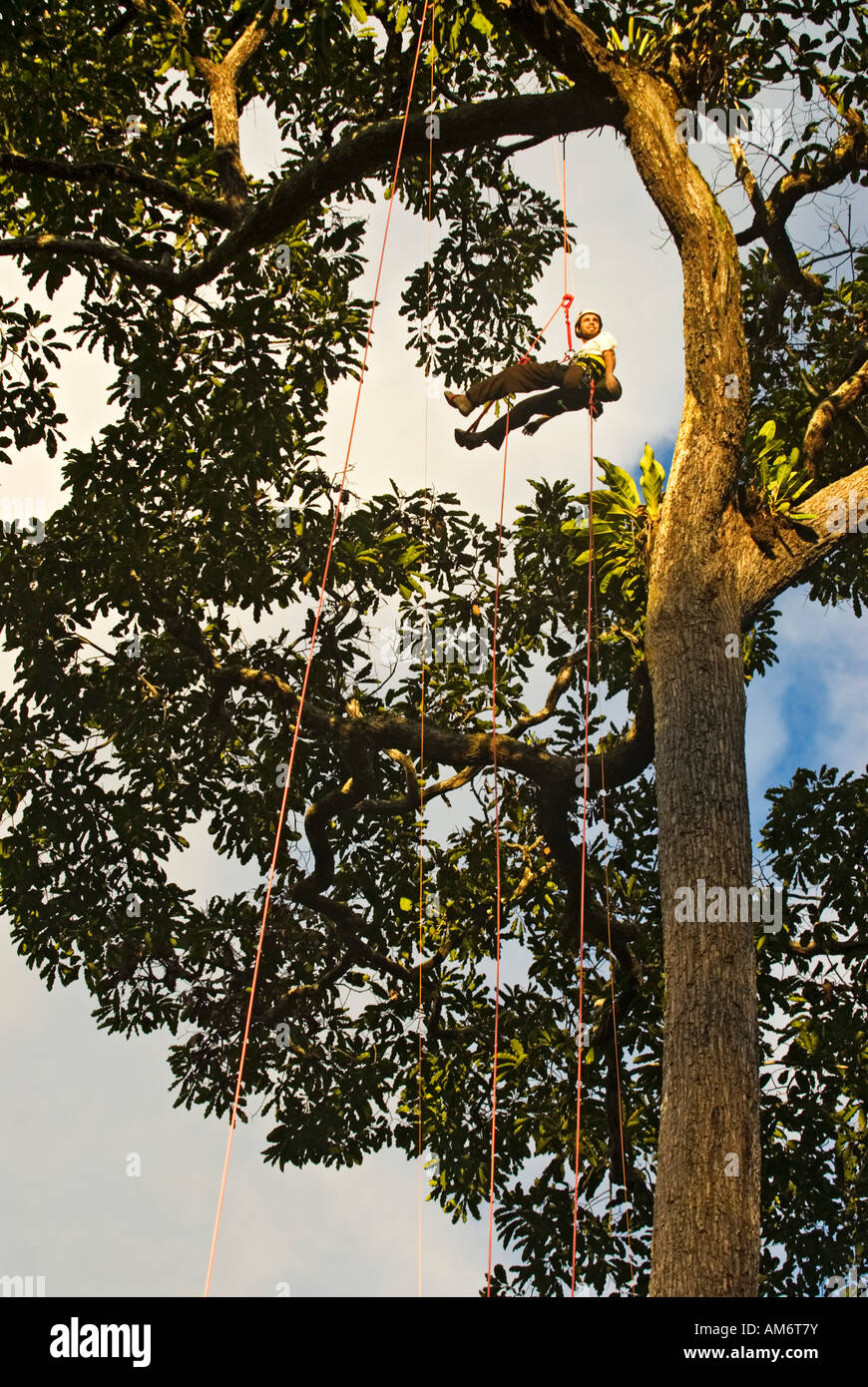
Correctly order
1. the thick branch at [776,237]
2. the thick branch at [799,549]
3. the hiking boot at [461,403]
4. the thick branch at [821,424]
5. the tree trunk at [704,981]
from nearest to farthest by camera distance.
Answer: the tree trunk at [704,981] < the thick branch at [799,549] < the thick branch at [821,424] < the hiking boot at [461,403] < the thick branch at [776,237]

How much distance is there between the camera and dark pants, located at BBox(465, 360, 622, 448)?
780 centimetres

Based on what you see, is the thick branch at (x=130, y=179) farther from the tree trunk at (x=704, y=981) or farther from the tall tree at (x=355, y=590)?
the tree trunk at (x=704, y=981)

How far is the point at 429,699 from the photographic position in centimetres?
958

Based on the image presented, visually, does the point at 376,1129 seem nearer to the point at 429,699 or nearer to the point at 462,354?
the point at 429,699

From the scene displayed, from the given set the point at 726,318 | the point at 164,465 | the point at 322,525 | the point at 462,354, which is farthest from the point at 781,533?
the point at 462,354

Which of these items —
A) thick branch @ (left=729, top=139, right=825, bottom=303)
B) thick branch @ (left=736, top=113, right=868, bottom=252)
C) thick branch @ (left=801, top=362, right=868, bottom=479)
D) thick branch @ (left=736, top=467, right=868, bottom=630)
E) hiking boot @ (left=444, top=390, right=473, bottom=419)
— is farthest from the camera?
thick branch @ (left=729, top=139, right=825, bottom=303)

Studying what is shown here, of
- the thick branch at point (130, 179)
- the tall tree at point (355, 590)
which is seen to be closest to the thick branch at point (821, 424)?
the tall tree at point (355, 590)

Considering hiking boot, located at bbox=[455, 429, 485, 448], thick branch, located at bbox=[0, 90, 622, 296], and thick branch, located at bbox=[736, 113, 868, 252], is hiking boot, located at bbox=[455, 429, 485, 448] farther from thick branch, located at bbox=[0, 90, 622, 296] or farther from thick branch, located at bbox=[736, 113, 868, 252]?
thick branch, located at bbox=[736, 113, 868, 252]

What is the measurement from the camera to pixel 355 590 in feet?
30.8

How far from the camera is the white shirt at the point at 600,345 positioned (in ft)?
26.0

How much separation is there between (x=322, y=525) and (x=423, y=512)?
1.06 metres

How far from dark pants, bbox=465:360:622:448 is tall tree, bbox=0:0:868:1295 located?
34.0 inches

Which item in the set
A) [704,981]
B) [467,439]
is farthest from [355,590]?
[704,981]

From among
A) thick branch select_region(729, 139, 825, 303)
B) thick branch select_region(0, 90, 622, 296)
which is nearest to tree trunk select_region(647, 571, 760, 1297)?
thick branch select_region(0, 90, 622, 296)
